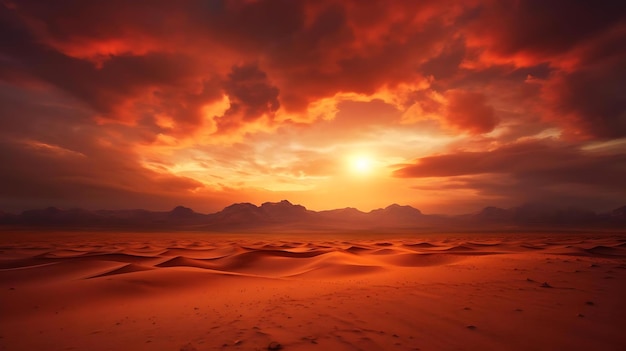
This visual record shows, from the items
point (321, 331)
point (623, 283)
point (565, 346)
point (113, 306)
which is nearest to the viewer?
point (565, 346)

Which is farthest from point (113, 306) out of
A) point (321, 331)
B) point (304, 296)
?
point (321, 331)

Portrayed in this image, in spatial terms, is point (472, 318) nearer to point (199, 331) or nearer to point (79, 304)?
point (199, 331)

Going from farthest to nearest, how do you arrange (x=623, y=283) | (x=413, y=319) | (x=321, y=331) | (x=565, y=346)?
(x=623, y=283) → (x=413, y=319) → (x=321, y=331) → (x=565, y=346)

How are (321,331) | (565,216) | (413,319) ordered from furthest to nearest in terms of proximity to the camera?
(565,216) < (413,319) < (321,331)

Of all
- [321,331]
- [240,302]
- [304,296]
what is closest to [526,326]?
[321,331]

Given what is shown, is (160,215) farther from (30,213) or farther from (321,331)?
(321,331)

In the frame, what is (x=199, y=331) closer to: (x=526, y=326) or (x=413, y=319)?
(x=413, y=319)

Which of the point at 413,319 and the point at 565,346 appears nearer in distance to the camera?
the point at 565,346

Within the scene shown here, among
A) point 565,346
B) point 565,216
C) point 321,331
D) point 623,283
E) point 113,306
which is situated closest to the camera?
point 565,346

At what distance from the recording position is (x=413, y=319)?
491 cm

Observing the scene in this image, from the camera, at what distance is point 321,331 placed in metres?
4.44

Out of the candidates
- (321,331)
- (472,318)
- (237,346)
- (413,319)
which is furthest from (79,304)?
(472,318)

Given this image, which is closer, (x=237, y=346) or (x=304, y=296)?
(x=237, y=346)

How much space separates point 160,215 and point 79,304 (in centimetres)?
20288
